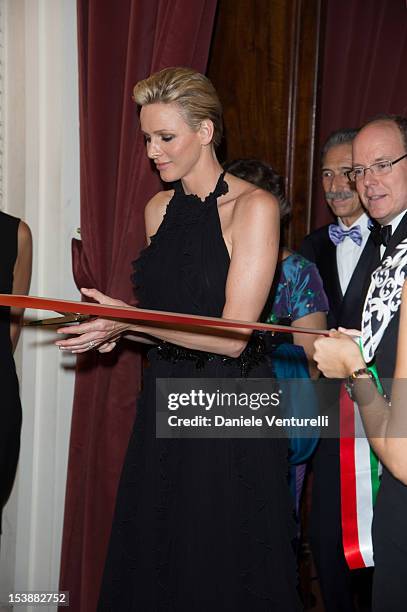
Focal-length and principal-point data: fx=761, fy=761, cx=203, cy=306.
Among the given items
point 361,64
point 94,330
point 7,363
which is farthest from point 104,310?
point 361,64

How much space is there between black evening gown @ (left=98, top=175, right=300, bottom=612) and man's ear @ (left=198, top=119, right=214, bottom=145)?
0.11 metres

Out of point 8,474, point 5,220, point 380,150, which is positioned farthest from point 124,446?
point 380,150

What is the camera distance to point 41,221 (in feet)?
9.17

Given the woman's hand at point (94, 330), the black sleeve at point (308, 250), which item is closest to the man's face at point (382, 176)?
the woman's hand at point (94, 330)

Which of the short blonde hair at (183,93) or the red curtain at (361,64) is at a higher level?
the red curtain at (361,64)

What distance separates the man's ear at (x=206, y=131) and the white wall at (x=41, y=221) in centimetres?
91

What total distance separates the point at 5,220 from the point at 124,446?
0.84 m

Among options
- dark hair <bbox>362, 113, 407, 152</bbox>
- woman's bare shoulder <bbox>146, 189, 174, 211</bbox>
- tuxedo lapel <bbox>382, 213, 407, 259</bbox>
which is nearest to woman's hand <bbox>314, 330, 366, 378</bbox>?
tuxedo lapel <bbox>382, 213, 407, 259</bbox>

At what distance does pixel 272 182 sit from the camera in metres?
2.48

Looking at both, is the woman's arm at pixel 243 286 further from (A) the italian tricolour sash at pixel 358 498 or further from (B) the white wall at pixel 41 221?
(B) the white wall at pixel 41 221

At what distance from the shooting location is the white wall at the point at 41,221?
2.75 meters

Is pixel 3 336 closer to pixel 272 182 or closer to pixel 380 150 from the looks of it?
pixel 272 182

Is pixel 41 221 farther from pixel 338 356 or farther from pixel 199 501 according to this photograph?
pixel 338 356

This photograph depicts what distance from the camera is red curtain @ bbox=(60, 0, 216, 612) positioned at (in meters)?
2.42
